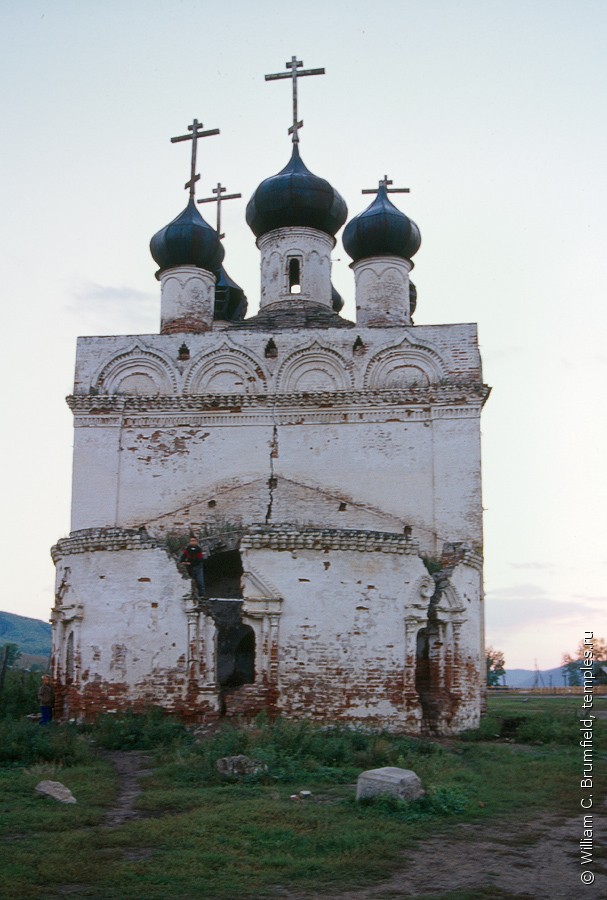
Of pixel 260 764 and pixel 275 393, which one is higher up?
pixel 275 393

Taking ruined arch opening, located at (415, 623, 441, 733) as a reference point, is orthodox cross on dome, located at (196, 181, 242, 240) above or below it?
above

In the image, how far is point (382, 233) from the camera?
62.1 ft

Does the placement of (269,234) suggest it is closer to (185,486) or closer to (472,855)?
(185,486)

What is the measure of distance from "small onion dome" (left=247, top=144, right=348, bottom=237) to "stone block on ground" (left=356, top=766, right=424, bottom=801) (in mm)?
13347

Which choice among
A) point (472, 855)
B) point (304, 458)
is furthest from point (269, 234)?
point (472, 855)

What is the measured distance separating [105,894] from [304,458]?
12267mm

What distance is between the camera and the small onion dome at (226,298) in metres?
22.5

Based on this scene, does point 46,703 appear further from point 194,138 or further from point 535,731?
point 194,138

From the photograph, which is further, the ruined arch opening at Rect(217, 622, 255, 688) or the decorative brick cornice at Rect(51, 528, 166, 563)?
the ruined arch opening at Rect(217, 622, 255, 688)

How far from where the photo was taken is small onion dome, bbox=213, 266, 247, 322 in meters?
22.5

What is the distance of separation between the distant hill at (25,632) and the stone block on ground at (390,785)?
229 feet

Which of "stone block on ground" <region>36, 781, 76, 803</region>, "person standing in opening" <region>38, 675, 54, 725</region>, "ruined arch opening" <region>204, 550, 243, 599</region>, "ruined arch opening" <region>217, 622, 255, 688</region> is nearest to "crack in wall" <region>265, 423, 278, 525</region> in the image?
"ruined arch opening" <region>204, 550, 243, 599</region>

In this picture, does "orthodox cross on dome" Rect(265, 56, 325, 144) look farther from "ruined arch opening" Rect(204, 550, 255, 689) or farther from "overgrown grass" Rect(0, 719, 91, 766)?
"overgrown grass" Rect(0, 719, 91, 766)

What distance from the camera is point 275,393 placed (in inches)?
699
